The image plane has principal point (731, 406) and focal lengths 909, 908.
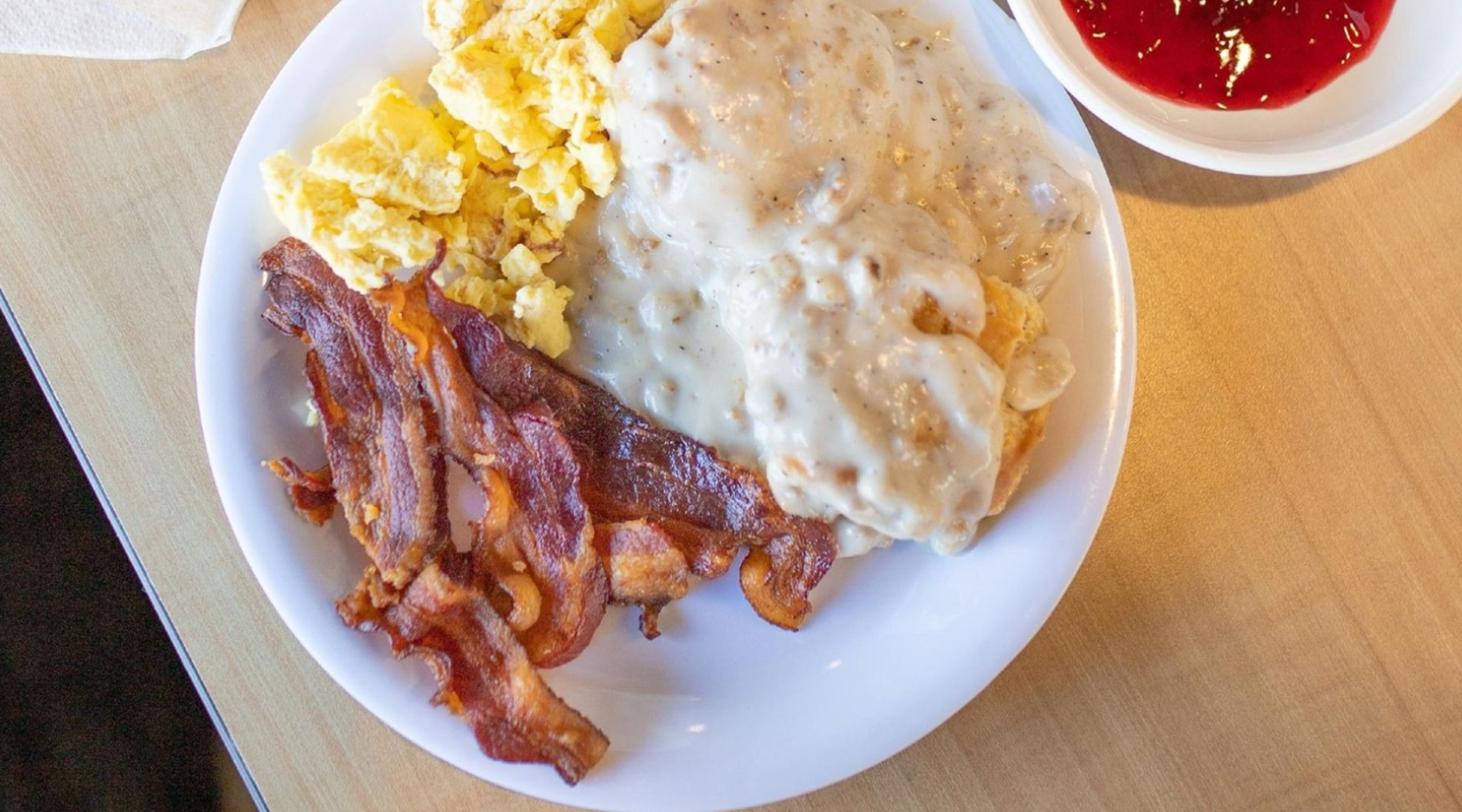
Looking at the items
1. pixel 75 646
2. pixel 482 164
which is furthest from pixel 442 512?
pixel 75 646

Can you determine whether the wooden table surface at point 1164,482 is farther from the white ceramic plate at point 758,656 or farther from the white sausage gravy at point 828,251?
the white sausage gravy at point 828,251

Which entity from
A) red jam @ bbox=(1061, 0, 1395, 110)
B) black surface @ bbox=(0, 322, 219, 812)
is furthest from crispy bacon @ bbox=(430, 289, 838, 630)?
black surface @ bbox=(0, 322, 219, 812)

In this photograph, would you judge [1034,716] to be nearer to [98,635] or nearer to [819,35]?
[819,35]

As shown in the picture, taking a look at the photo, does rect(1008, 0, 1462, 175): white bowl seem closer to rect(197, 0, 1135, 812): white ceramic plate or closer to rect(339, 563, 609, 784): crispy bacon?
rect(197, 0, 1135, 812): white ceramic plate

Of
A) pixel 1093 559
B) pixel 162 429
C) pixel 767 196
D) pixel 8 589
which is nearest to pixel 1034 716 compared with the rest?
pixel 1093 559

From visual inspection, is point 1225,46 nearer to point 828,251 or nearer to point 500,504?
point 828,251

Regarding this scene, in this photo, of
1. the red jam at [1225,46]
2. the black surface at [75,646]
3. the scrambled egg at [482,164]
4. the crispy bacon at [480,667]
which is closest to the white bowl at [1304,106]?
the red jam at [1225,46]
